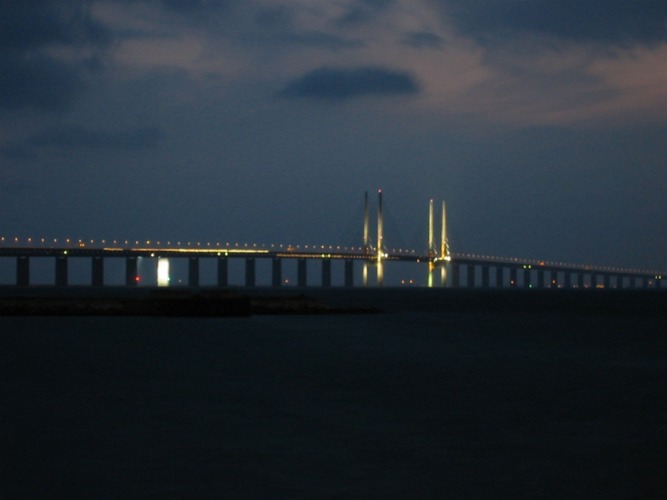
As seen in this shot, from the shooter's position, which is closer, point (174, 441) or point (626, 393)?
point (174, 441)

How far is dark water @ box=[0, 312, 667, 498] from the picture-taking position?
997 centimetres

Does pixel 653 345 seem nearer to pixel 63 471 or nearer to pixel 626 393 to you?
Answer: pixel 626 393

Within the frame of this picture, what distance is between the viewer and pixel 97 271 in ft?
303

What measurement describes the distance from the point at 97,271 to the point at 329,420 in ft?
265

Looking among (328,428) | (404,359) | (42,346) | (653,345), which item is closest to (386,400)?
(328,428)

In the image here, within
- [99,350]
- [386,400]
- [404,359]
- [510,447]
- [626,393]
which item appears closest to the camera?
[510,447]

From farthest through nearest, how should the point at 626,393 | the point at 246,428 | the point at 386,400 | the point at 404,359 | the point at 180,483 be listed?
the point at 404,359
the point at 626,393
the point at 386,400
the point at 246,428
the point at 180,483

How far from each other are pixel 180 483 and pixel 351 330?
25.6m

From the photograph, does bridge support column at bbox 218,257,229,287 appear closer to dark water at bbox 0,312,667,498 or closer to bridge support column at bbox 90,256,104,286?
bridge support column at bbox 90,256,104,286

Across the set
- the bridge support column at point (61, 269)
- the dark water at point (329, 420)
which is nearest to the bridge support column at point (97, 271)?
the bridge support column at point (61, 269)

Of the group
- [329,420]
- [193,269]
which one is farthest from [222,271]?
[329,420]

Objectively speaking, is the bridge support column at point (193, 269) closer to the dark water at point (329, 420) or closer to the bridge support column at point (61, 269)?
the bridge support column at point (61, 269)

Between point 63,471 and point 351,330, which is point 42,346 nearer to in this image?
point 351,330

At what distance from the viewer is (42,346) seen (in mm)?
27375
